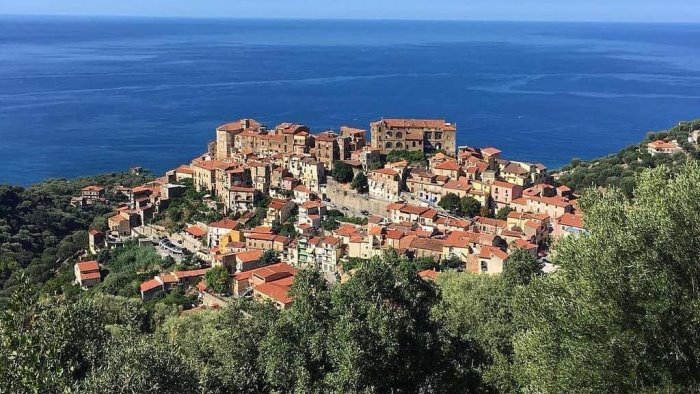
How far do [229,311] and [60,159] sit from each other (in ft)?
205

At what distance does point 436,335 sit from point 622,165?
3784 centimetres

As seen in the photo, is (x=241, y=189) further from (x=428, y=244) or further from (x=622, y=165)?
(x=622, y=165)

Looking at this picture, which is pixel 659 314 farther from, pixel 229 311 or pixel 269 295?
pixel 269 295

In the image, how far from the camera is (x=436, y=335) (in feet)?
38.4

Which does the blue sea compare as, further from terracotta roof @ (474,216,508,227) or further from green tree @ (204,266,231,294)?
green tree @ (204,266,231,294)

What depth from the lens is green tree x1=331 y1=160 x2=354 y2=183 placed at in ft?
133

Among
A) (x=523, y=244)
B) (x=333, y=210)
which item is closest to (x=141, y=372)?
(x=523, y=244)

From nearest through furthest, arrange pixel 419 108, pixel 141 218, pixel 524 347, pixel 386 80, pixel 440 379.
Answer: pixel 524 347 → pixel 440 379 → pixel 141 218 → pixel 419 108 → pixel 386 80

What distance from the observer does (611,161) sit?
1823 inches

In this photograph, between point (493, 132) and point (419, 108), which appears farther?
point (419, 108)

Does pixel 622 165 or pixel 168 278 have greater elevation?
pixel 622 165

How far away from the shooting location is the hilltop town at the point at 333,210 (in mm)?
31203

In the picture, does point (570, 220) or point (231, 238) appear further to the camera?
point (231, 238)

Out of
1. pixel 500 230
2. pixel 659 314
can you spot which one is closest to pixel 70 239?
pixel 500 230
